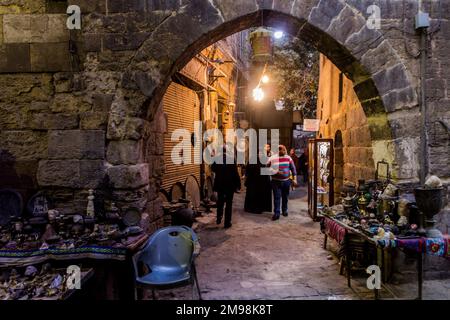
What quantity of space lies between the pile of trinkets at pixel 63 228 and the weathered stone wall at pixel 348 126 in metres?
3.26

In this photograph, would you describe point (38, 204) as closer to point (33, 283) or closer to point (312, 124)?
point (33, 283)

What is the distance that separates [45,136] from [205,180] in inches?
233

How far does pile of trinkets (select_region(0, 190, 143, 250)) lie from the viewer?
358 cm

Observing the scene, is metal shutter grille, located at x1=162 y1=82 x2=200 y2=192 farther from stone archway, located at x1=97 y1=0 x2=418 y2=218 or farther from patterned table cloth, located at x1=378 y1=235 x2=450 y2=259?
patterned table cloth, located at x1=378 y1=235 x2=450 y2=259

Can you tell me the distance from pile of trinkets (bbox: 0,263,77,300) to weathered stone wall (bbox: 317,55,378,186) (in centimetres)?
380

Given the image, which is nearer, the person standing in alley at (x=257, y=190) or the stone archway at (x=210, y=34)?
the stone archway at (x=210, y=34)

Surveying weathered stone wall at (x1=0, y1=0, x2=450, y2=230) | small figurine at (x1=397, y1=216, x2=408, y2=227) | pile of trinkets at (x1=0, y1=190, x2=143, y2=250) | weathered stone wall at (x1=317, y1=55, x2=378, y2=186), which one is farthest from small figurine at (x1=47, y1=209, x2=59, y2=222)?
weathered stone wall at (x1=317, y1=55, x2=378, y2=186)

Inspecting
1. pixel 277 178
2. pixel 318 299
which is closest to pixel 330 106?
pixel 277 178

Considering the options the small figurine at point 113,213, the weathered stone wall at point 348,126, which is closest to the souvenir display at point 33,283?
the small figurine at point 113,213

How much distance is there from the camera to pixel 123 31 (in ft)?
13.9

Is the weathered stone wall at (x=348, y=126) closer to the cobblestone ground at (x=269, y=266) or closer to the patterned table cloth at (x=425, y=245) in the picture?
the patterned table cloth at (x=425, y=245)

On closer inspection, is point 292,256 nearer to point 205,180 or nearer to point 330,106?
point 330,106

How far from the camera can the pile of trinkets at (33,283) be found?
2.85m

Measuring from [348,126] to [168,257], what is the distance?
13.9 ft
